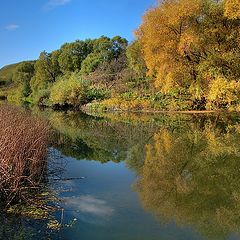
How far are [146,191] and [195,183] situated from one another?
1.71 m

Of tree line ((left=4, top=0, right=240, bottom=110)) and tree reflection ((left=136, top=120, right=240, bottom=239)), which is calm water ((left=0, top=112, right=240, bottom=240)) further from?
tree line ((left=4, top=0, right=240, bottom=110))

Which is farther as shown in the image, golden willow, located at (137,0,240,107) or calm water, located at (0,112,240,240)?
golden willow, located at (137,0,240,107)

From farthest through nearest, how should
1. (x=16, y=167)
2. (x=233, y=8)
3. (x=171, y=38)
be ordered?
(x=171, y=38)
(x=233, y=8)
(x=16, y=167)

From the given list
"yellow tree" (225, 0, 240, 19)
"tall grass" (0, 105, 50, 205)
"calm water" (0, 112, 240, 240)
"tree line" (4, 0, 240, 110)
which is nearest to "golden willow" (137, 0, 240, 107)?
"tree line" (4, 0, 240, 110)

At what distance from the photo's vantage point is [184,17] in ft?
99.7

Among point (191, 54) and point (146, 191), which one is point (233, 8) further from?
point (146, 191)

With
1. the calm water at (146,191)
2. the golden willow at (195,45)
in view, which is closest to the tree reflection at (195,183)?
the calm water at (146,191)

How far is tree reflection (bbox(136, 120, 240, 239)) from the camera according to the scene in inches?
305

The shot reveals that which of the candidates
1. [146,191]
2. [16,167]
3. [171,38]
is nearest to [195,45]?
[171,38]

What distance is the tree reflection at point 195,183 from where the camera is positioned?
7.74 meters

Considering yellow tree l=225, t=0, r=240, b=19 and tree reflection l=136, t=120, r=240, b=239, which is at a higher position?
yellow tree l=225, t=0, r=240, b=19

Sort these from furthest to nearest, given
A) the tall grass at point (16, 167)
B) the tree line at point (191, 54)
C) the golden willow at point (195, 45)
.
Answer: the golden willow at point (195, 45) < the tree line at point (191, 54) < the tall grass at point (16, 167)

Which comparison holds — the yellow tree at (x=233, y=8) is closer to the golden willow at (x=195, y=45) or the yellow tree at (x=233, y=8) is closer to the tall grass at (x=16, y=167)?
the golden willow at (x=195, y=45)

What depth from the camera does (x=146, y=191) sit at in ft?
31.7
